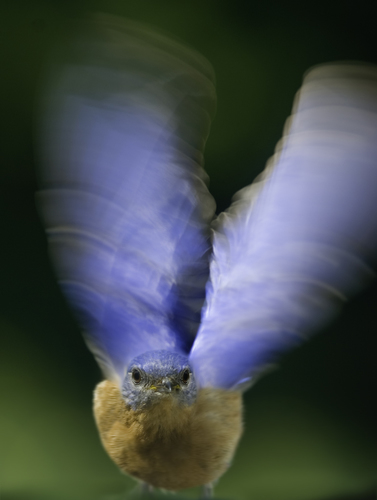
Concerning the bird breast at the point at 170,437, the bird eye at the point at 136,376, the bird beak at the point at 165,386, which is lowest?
the bird breast at the point at 170,437

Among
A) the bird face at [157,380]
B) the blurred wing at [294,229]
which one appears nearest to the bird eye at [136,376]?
the bird face at [157,380]

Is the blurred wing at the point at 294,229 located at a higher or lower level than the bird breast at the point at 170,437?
higher

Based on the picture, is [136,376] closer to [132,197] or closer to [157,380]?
[157,380]

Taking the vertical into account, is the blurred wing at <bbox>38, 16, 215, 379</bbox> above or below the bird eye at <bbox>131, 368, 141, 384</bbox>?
above

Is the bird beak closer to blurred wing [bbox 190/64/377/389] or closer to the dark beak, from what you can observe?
the dark beak

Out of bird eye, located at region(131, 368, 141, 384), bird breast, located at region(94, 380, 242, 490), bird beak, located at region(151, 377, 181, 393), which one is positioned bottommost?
bird breast, located at region(94, 380, 242, 490)

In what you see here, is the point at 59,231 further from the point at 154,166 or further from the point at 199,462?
the point at 199,462

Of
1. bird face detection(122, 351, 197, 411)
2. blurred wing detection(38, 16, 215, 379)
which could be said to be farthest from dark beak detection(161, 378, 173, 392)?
blurred wing detection(38, 16, 215, 379)

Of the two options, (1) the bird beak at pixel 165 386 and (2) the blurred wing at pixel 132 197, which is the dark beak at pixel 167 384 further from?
(2) the blurred wing at pixel 132 197

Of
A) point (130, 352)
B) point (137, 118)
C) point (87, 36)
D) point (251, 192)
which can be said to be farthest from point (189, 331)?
point (87, 36)
